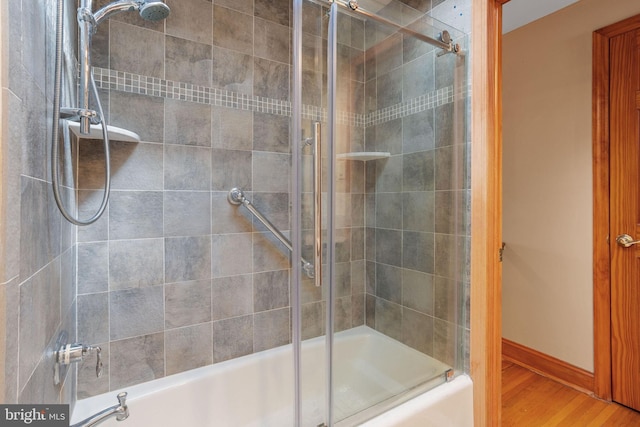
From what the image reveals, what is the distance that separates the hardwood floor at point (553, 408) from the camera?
166 cm

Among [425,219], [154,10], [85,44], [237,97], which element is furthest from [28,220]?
[425,219]

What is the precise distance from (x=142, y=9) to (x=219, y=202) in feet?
2.62

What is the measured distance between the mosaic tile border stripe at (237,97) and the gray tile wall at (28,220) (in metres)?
0.42

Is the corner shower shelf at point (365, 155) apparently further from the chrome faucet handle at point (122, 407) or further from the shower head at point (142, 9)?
the chrome faucet handle at point (122, 407)

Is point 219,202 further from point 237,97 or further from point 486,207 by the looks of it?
point 486,207

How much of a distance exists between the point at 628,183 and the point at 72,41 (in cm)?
276

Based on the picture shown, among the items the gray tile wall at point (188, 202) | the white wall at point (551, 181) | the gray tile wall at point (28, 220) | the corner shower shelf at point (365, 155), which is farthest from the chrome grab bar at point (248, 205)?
the white wall at point (551, 181)

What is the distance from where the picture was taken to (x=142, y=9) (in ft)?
3.49

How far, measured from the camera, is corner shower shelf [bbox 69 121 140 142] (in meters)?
1.05

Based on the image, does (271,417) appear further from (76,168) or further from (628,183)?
(628,183)

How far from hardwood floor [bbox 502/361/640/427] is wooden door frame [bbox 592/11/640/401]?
12 cm

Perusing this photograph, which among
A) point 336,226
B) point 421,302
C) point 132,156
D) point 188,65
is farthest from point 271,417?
point 188,65

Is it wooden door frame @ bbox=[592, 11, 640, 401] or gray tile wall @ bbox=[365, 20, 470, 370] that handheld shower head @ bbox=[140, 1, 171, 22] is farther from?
wooden door frame @ bbox=[592, 11, 640, 401]

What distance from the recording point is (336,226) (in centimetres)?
112
